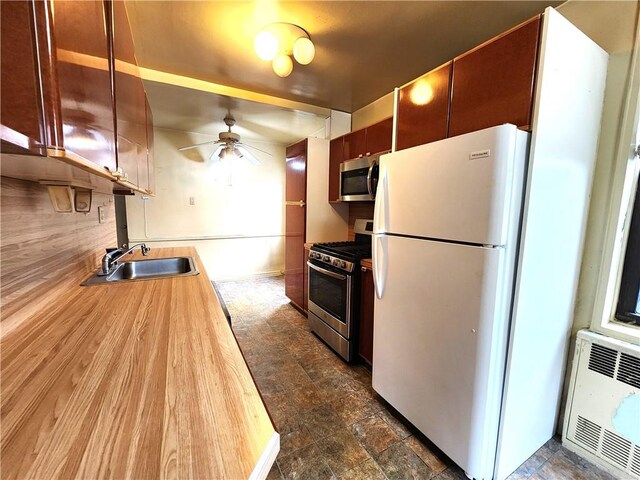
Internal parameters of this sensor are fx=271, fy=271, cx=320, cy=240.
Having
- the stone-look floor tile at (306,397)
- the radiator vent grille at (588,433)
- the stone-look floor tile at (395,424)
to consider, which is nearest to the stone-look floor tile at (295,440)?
the stone-look floor tile at (306,397)

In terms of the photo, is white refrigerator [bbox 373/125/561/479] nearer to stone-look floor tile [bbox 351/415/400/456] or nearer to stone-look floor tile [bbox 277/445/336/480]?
stone-look floor tile [bbox 351/415/400/456]

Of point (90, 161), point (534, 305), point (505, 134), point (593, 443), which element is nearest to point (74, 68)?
point (90, 161)

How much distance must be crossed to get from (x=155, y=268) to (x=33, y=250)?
115cm

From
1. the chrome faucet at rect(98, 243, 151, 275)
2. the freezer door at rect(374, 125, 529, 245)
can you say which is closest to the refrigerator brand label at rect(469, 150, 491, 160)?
the freezer door at rect(374, 125, 529, 245)

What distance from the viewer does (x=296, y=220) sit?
3.47 m

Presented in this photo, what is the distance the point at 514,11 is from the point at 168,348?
260 cm

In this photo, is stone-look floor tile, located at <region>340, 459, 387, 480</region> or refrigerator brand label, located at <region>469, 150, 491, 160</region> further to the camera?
stone-look floor tile, located at <region>340, 459, 387, 480</region>

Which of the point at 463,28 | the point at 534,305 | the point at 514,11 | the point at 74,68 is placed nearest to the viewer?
the point at 74,68

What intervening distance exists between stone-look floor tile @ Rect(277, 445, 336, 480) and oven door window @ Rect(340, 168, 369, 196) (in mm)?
1989

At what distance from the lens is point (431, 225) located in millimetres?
1400

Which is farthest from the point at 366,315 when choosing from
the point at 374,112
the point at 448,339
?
the point at 374,112

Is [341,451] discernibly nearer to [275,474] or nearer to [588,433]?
[275,474]

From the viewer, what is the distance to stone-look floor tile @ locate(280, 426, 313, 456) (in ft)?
4.94

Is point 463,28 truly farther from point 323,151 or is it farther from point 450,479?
point 450,479
